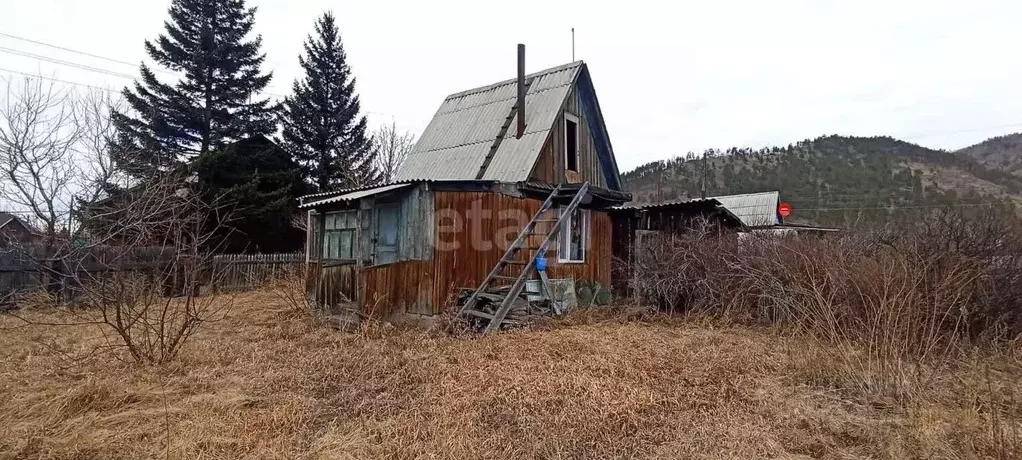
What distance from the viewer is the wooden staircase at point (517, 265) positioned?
7.96 m

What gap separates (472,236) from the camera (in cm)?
881

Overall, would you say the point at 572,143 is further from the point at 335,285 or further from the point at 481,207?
the point at 335,285

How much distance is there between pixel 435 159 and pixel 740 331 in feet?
26.2

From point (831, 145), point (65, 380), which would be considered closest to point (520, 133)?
point (65, 380)

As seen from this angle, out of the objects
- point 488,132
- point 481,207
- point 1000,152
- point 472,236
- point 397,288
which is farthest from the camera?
point 1000,152

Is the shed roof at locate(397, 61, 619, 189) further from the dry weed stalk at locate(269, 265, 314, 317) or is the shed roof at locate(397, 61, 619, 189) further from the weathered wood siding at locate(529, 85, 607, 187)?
the dry weed stalk at locate(269, 265, 314, 317)

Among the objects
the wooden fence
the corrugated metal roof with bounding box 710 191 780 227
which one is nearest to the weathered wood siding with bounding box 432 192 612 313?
the wooden fence

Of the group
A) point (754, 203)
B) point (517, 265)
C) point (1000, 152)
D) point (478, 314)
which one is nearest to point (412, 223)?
point (478, 314)

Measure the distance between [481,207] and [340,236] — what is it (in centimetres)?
294

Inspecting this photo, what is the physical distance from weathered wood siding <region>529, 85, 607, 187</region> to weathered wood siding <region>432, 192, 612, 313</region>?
866 mm

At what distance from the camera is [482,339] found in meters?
7.12

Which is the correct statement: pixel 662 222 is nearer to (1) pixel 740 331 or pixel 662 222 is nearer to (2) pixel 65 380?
(1) pixel 740 331

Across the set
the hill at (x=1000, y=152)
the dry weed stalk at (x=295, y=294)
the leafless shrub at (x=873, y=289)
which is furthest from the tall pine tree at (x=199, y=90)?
the hill at (x=1000, y=152)

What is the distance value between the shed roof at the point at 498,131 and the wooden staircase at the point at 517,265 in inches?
42.5
